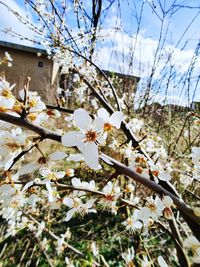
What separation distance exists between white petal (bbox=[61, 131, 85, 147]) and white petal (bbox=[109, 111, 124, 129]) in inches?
3.8

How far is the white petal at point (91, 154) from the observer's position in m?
0.77

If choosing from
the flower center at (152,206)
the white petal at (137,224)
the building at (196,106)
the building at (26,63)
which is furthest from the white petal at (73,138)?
the building at (26,63)

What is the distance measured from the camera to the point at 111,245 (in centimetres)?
389

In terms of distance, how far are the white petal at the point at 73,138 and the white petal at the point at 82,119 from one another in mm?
24

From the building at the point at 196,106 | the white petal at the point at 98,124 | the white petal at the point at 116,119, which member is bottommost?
the building at the point at 196,106

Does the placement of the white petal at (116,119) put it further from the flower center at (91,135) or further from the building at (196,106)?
the building at (196,106)

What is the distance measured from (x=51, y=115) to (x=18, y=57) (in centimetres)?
1823

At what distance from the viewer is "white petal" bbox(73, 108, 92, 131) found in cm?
79

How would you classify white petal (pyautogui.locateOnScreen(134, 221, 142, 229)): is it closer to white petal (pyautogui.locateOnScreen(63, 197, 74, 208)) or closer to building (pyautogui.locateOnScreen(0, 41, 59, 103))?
white petal (pyautogui.locateOnScreen(63, 197, 74, 208))

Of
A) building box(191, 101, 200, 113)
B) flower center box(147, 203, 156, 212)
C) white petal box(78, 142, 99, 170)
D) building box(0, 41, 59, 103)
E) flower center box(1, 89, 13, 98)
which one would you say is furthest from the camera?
building box(0, 41, 59, 103)

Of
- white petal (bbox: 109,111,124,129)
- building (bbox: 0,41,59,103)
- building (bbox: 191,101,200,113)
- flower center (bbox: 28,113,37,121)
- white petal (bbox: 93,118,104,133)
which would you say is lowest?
building (bbox: 0,41,59,103)

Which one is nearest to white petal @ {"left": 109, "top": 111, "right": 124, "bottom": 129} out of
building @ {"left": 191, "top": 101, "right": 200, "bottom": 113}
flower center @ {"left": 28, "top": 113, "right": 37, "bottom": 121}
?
flower center @ {"left": 28, "top": 113, "right": 37, "bottom": 121}

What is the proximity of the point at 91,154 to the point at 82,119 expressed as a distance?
106 millimetres

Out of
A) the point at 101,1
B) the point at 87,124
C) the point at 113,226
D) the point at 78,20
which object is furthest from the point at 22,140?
the point at 101,1
